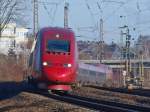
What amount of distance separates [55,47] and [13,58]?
49.7 meters

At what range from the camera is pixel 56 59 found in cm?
3130

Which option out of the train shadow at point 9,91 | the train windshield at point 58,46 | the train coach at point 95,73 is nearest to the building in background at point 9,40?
the train coach at point 95,73

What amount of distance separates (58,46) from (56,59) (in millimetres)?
1005

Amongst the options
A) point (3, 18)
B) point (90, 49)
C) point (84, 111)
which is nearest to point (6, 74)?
point (3, 18)

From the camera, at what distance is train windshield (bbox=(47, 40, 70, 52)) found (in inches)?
1256

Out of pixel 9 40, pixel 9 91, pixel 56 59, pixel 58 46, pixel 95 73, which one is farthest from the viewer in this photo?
pixel 9 40

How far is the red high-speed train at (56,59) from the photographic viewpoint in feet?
103

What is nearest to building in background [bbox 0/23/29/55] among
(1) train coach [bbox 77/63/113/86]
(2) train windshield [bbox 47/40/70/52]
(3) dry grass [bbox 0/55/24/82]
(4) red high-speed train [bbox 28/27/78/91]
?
(3) dry grass [bbox 0/55/24/82]

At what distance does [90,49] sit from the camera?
134125 mm

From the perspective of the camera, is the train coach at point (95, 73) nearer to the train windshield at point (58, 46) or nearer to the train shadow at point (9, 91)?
the train shadow at point (9, 91)

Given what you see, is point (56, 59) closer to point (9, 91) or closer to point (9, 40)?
point (9, 91)

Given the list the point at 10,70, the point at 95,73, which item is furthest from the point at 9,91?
the point at 95,73

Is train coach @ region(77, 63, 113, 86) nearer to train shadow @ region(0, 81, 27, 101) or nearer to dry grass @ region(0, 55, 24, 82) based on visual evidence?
dry grass @ region(0, 55, 24, 82)

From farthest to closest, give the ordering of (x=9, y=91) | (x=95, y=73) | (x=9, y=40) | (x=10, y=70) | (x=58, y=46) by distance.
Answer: (x=9, y=40)
(x=95, y=73)
(x=10, y=70)
(x=9, y=91)
(x=58, y=46)
